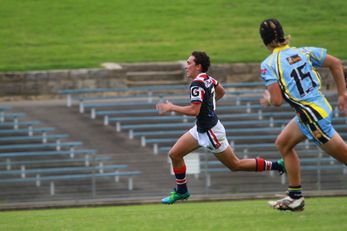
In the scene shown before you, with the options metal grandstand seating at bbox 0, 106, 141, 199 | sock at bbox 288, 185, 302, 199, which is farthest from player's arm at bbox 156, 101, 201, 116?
metal grandstand seating at bbox 0, 106, 141, 199

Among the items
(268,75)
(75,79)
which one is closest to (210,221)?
(268,75)

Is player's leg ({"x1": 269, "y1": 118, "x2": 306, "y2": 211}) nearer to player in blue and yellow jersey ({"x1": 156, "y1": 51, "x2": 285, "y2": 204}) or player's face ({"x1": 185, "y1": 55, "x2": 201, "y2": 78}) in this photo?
player in blue and yellow jersey ({"x1": 156, "y1": 51, "x2": 285, "y2": 204})

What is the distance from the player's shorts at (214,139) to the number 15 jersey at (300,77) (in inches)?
68.3

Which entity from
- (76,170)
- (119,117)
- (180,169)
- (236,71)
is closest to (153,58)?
(236,71)

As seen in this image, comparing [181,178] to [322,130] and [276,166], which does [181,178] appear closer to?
[276,166]

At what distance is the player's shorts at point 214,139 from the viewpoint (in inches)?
493

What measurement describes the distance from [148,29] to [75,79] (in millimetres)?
5640

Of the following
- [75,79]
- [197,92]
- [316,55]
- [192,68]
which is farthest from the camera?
[75,79]

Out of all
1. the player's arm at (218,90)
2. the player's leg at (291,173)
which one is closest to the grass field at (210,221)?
the player's leg at (291,173)

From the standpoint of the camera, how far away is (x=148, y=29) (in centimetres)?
3266

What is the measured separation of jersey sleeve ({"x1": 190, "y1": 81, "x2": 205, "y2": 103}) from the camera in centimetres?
1231

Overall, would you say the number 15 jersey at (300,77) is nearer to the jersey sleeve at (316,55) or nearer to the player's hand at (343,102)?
the jersey sleeve at (316,55)

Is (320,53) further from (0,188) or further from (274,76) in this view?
(0,188)

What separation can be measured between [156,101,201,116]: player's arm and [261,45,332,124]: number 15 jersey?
1.26 m
